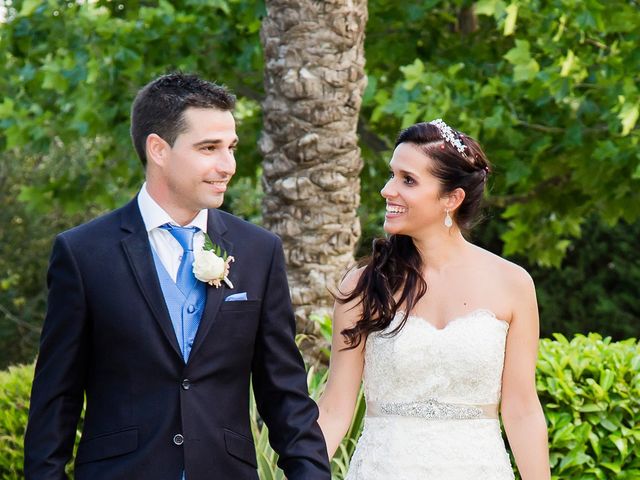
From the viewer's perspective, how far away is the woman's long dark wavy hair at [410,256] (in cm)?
416

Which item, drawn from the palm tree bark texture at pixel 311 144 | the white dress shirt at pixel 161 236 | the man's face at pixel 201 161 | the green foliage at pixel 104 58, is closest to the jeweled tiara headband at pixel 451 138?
the man's face at pixel 201 161

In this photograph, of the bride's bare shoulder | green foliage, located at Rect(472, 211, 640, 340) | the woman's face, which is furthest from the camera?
green foliage, located at Rect(472, 211, 640, 340)

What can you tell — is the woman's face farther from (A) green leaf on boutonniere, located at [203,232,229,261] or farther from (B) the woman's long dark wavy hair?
(A) green leaf on boutonniere, located at [203,232,229,261]

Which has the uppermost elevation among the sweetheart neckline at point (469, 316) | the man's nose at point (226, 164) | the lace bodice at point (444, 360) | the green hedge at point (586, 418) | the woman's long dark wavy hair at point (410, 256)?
the man's nose at point (226, 164)

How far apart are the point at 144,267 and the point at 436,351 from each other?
1272 millimetres

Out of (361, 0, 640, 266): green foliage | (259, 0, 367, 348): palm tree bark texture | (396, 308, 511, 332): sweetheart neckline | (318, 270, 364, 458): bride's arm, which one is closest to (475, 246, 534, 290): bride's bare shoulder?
(396, 308, 511, 332): sweetheart neckline

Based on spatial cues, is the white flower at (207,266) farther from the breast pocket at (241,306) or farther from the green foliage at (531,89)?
the green foliage at (531,89)

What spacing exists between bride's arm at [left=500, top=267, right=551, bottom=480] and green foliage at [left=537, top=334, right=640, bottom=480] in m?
1.25

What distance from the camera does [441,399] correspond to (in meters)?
4.13

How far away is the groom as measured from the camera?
3270 millimetres

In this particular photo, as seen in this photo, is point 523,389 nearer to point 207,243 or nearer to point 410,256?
point 410,256

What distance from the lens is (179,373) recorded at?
330cm

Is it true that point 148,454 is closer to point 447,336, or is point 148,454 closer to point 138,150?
point 138,150

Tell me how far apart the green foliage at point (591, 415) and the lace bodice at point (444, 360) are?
1.36 meters
